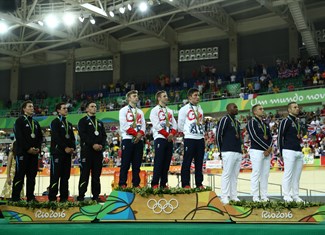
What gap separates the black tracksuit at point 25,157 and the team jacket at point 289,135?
4133mm

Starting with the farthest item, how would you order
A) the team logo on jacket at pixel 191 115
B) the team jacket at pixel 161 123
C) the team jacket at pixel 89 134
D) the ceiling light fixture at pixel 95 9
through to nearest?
1. the ceiling light fixture at pixel 95 9
2. the team jacket at pixel 89 134
3. the team logo on jacket at pixel 191 115
4. the team jacket at pixel 161 123

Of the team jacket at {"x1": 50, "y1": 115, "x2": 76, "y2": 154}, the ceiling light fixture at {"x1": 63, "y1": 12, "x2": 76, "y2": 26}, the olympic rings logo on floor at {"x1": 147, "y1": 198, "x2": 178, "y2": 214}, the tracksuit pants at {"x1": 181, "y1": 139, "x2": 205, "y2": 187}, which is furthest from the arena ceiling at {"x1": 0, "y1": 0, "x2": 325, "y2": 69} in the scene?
the olympic rings logo on floor at {"x1": 147, "y1": 198, "x2": 178, "y2": 214}

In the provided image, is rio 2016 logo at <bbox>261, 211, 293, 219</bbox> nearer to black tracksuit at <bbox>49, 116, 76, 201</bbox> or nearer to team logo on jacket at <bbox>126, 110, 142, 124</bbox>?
team logo on jacket at <bbox>126, 110, 142, 124</bbox>

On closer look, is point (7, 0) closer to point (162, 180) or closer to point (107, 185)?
point (162, 180)

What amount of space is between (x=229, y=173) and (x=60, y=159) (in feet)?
9.07

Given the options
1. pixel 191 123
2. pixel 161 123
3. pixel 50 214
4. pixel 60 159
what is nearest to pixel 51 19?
pixel 60 159

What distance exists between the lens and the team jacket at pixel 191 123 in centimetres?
711

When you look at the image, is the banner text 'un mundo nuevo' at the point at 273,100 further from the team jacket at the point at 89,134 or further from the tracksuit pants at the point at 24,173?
the tracksuit pants at the point at 24,173

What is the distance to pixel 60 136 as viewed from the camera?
23.9 ft

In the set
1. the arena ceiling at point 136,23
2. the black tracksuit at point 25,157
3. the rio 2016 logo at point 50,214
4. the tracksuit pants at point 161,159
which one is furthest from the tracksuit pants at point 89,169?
the arena ceiling at point 136,23

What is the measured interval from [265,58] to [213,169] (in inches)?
625

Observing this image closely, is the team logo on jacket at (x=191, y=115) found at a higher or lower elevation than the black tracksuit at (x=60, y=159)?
higher

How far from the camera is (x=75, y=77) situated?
34.3 m

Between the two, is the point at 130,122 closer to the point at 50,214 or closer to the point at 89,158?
the point at 89,158
